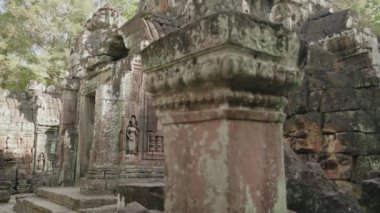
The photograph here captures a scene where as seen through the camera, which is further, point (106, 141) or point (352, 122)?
point (106, 141)

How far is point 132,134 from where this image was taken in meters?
7.51

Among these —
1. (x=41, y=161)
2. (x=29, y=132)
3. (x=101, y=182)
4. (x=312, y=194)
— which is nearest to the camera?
(x=312, y=194)

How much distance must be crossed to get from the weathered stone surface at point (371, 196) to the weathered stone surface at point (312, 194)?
0.08 metres

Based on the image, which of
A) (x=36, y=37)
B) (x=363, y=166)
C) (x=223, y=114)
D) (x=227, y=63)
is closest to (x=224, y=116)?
(x=223, y=114)

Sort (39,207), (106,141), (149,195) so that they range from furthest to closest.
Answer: (106,141) < (39,207) < (149,195)

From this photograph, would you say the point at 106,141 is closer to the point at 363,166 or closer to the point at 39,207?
the point at 39,207

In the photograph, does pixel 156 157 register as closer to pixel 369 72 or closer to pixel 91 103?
pixel 91 103

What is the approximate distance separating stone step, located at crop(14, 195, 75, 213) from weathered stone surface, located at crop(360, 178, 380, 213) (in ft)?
15.9

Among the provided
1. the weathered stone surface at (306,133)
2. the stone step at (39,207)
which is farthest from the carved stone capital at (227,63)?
the stone step at (39,207)

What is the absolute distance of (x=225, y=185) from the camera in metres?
1.83

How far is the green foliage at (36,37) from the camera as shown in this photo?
21547mm

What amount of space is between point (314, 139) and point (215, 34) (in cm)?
447

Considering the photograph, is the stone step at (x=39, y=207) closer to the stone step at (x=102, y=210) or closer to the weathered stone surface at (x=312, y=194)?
the stone step at (x=102, y=210)

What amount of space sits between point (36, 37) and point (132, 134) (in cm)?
1827
